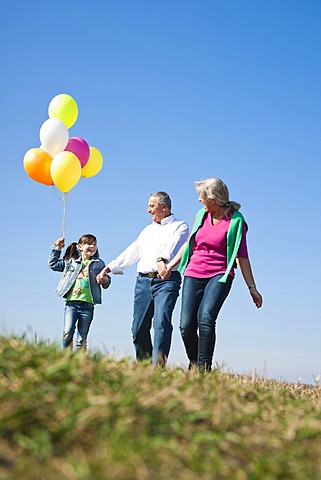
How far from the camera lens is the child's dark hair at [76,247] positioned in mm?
8773

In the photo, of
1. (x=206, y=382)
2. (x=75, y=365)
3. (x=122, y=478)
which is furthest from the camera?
(x=206, y=382)

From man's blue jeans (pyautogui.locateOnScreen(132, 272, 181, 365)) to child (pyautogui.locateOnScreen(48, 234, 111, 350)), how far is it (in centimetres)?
128

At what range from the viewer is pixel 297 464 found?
9.27 ft

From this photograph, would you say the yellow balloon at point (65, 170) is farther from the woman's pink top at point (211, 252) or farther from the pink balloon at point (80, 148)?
the woman's pink top at point (211, 252)

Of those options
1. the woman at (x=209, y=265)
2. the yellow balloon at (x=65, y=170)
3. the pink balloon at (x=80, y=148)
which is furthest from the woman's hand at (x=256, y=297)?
the pink balloon at (x=80, y=148)

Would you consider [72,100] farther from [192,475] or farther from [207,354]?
[192,475]

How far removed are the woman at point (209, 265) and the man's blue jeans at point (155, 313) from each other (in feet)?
1.05

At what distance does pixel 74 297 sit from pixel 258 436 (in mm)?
5601

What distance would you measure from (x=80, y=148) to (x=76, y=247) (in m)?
1.60

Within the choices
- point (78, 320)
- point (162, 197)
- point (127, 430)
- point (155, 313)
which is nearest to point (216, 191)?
point (162, 197)

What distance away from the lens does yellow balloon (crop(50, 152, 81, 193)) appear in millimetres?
8906

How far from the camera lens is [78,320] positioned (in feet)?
27.9

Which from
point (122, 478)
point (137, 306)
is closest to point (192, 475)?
point (122, 478)

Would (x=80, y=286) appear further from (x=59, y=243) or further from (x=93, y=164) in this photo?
(x=93, y=164)
